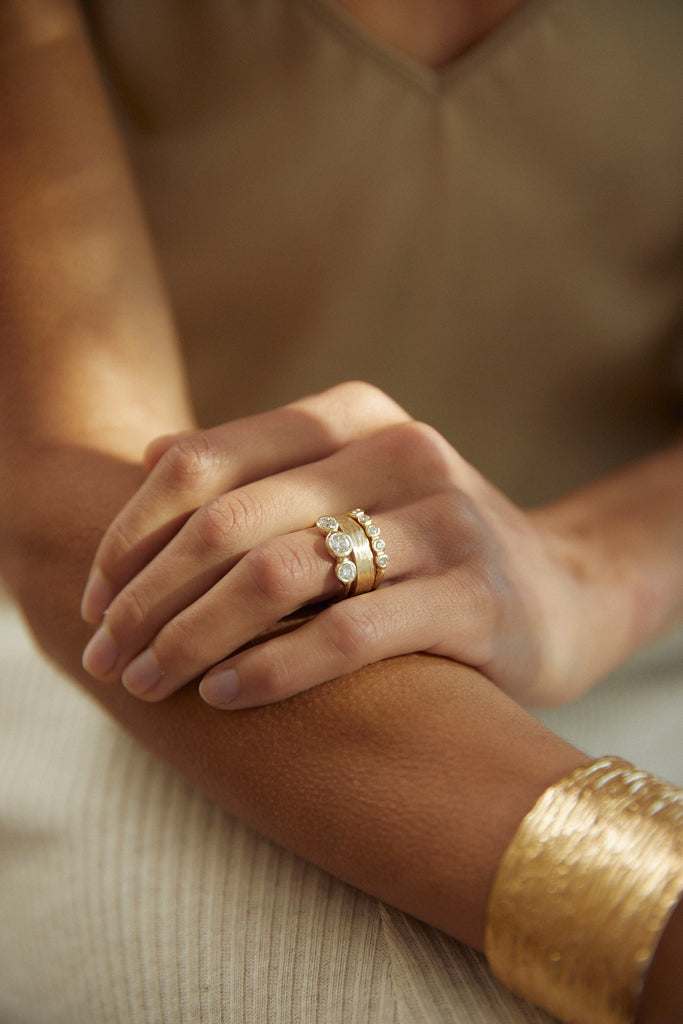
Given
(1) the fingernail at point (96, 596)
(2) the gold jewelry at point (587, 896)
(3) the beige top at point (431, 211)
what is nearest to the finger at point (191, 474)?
(1) the fingernail at point (96, 596)

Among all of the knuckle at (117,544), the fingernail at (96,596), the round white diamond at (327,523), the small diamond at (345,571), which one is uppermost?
the knuckle at (117,544)

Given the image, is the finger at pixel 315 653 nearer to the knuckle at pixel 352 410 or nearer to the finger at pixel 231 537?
the finger at pixel 231 537

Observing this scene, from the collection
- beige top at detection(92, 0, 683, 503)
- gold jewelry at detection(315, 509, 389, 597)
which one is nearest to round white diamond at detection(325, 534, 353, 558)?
gold jewelry at detection(315, 509, 389, 597)

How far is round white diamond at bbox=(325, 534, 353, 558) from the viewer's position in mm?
606

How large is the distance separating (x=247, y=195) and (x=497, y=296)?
355mm

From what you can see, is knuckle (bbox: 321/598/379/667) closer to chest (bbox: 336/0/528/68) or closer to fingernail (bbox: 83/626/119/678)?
fingernail (bbox: 83/626/119/678)

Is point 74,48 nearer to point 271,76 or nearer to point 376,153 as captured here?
point 271,76

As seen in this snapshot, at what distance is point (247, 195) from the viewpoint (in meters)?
1.04

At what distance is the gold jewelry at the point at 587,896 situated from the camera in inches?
18.5

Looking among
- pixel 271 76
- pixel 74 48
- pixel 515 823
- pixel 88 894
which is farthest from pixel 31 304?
pixel 515 823

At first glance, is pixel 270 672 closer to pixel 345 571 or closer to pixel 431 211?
pixel 345 571

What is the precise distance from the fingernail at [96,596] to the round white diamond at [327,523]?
18 centimetres

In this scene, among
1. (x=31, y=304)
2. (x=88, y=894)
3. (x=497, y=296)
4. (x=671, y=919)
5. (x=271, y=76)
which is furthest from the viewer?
(x=497, y=296)

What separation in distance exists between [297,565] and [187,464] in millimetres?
128
